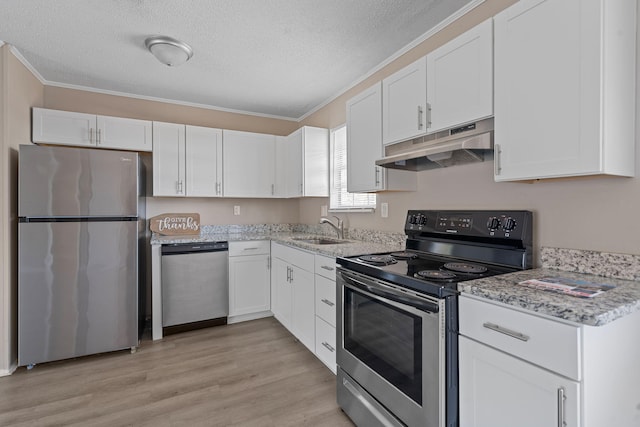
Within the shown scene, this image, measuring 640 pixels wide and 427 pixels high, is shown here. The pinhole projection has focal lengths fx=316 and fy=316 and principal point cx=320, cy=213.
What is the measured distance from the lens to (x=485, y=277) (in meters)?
1.41

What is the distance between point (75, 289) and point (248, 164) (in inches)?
80.0

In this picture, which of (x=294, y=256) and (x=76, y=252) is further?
(x=294, y=256)

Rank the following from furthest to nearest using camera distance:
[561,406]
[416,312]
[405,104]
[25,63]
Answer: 1. [25,63]
2. [405,104]
3. [416,312]
4. [561,406]

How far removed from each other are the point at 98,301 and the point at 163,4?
7.60ft

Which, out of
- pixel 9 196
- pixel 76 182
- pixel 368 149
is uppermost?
pixel 368 149

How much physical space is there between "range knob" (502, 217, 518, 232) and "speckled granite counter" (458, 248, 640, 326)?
18cm

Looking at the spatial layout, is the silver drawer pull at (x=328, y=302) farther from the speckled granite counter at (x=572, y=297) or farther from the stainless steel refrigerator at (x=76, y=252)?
the stainless steel refrigerator at (x=76, y=252)

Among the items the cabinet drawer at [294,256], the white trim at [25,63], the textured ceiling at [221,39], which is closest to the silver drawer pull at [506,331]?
the cabinet drawer at [294,256]

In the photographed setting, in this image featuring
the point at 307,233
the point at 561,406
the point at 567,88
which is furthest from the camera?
the point at 307,233

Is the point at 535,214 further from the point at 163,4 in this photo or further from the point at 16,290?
the point at 16,290

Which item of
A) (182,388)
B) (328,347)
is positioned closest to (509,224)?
(328,347)

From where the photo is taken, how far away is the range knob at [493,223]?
5.59 feet

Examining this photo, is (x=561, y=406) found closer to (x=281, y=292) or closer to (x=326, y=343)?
(x=326, y=343)

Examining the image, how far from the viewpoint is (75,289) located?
8.45ft
